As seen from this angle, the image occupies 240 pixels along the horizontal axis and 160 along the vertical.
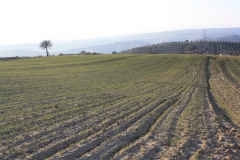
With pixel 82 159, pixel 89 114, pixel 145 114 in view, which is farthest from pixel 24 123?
pixel 145 114

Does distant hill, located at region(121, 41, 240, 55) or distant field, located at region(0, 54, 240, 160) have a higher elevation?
distant hill, located at region(121, 41, 240, 55)

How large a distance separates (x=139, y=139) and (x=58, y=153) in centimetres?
346

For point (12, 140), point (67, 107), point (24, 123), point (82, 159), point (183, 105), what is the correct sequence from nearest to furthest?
1. point (82, 159)
2. point (12, 140)
3. point (24, 123)
4. point (67, 107)
5. point (183, 105)

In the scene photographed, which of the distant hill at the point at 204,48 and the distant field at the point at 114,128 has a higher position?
the distant hill at the point at 204,48

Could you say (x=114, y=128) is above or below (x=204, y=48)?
below

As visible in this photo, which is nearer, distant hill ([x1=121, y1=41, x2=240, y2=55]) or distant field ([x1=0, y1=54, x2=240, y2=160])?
distant field ([x1=0, y1=54, x2=240, y2=160])

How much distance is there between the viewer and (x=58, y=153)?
31.9ft

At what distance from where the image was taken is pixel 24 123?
529 inches

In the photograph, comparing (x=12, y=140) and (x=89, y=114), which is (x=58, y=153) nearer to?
(x=12, y=140)

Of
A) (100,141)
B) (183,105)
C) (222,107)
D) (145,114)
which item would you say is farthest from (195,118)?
(100,141)

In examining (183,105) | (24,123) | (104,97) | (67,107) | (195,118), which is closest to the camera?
(24,123)

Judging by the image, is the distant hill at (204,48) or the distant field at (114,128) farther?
the distant hill at (204,48)

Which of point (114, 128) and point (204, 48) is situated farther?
point (204, 48)

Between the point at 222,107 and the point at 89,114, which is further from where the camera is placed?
the point at 222,107
